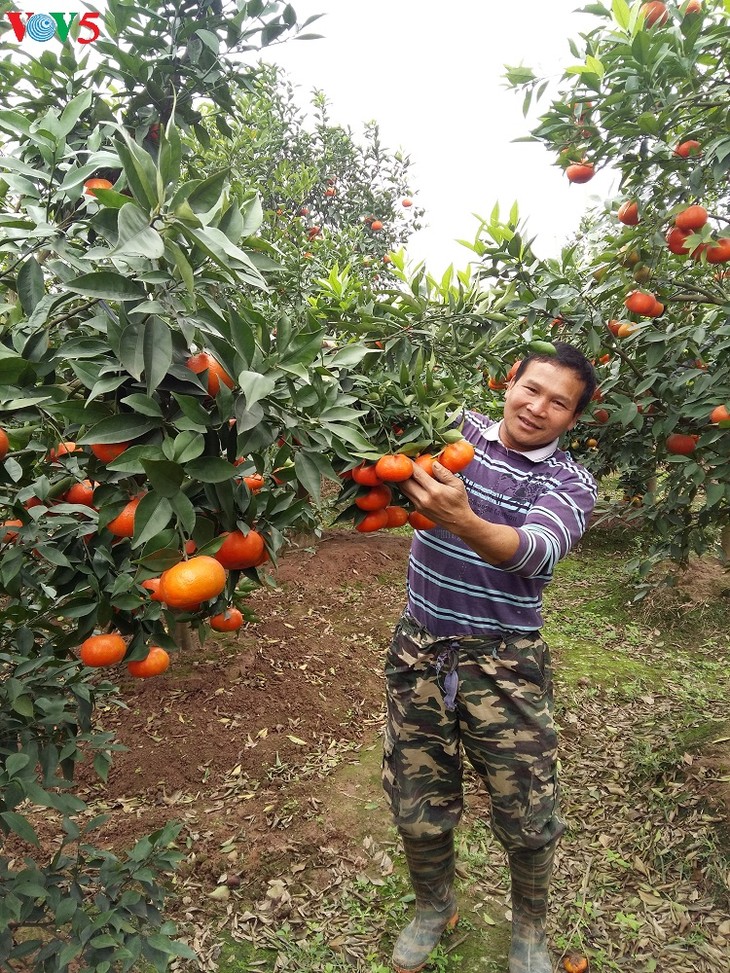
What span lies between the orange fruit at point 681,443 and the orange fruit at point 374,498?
1.64 m

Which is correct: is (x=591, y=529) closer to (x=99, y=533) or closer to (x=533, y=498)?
(x=533, y=498)

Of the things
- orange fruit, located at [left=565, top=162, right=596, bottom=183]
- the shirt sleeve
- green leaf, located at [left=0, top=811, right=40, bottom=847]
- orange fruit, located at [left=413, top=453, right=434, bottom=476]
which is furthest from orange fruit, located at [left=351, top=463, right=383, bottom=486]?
orange fruit, located at [left=565, top=162, right=596, bottom=183]

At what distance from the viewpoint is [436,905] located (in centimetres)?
209

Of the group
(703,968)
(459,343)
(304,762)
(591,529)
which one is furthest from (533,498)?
(591,529)

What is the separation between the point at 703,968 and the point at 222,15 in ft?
10.1

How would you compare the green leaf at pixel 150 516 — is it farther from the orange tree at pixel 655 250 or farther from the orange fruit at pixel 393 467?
the orange tree at pixel 655 250

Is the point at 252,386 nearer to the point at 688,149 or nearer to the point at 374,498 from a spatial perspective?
the point at 374,498

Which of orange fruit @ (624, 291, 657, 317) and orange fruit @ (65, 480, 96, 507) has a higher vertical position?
orange fruit @ (624, 291, 657, 317)

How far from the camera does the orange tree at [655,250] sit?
6.23 ft

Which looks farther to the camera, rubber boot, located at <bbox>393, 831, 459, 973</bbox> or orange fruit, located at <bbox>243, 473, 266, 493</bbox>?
rubber boot, located at <bbox>393, 831, 459, 973</bbox>

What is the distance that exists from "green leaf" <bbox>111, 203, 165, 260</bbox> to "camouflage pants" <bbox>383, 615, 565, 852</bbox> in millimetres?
1367

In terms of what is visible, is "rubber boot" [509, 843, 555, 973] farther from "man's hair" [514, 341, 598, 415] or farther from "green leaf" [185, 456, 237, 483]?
"green leaf" [185, 456, 237, 483]

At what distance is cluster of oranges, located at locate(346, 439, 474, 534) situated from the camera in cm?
131

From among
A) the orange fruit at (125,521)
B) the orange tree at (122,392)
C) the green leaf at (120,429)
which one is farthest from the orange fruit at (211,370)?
the orange fruit at (125,521)
